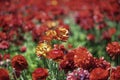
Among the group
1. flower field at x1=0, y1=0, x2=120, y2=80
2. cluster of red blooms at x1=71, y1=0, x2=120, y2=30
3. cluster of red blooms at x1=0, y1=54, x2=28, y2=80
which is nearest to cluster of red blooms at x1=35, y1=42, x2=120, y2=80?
flower field at x1=0, y1=0, x2=120, y2=80

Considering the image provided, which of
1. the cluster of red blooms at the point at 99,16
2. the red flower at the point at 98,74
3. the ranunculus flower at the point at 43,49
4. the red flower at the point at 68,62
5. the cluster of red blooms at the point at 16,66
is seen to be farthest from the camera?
the cluster of red blooms at the point at 99,16

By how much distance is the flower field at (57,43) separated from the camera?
4.61 meters

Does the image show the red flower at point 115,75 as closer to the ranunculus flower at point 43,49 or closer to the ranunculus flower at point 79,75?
the ranunculus flower at point 79,75

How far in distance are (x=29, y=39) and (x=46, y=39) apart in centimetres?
321

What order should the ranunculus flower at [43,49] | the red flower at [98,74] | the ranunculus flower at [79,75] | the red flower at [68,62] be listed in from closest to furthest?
the red flower at [98,74] < the ranunculus flower at [79,75] < the red flower at [68,62] < the ranunculus flower at [43,49]

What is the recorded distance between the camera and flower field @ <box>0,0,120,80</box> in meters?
4.61

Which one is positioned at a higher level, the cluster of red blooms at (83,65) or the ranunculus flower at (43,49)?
the ranunculus flower at (43,49)

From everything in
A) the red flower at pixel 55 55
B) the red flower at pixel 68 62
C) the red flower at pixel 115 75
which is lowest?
the red flower at pixel 115 75

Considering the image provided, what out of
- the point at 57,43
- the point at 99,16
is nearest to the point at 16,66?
the point at 57,43

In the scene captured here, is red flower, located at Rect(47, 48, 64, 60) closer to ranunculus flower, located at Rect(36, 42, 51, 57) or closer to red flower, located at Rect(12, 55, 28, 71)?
ranunculus flower, located at Rect(36, 42, 51, 57)

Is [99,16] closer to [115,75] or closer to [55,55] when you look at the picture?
[55,55]

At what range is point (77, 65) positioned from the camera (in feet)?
15.1

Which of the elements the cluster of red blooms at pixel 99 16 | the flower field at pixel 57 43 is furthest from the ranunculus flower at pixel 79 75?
the cluster of red blooms at pixel 99 16

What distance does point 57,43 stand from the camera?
18.8ft
